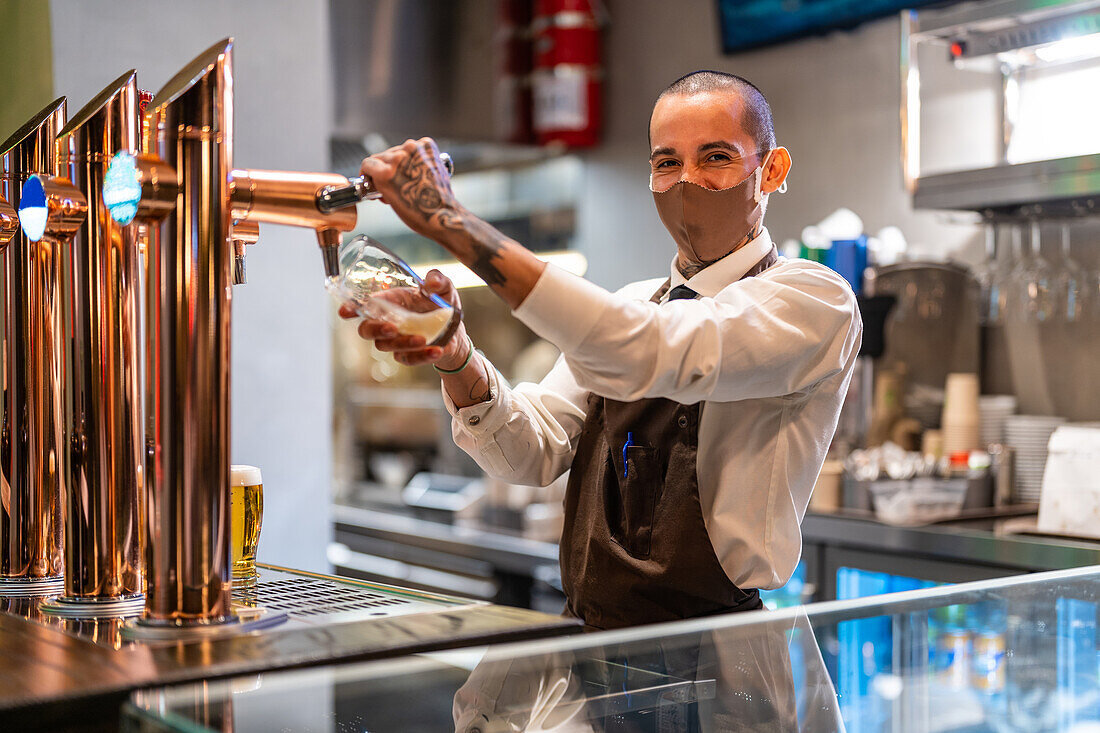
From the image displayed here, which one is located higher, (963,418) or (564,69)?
(564,69)

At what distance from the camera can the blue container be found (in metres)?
2.94

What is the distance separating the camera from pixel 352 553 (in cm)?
443

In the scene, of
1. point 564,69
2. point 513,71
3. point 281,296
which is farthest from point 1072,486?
point 513,71

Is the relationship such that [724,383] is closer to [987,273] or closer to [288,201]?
[288,201]

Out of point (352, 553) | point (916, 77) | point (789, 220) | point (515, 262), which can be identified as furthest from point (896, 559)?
point (352, 553)

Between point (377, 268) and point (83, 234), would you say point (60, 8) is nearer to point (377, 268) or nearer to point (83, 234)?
point (83, 234)

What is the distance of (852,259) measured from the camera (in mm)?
2943

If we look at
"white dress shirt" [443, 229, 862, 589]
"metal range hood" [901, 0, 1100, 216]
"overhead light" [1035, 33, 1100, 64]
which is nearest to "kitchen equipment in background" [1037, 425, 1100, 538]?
"metal range hood" [901, 0, 1100, 216]

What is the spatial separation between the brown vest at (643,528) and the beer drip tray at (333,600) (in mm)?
330

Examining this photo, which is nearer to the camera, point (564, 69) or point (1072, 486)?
point (1072, 486)

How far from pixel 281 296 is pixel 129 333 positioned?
4.04 ft

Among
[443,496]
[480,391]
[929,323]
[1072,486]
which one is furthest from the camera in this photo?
[443,496]

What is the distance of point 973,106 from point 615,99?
1560 millimetres

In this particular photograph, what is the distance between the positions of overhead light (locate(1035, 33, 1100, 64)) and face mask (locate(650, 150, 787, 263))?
1646mm
